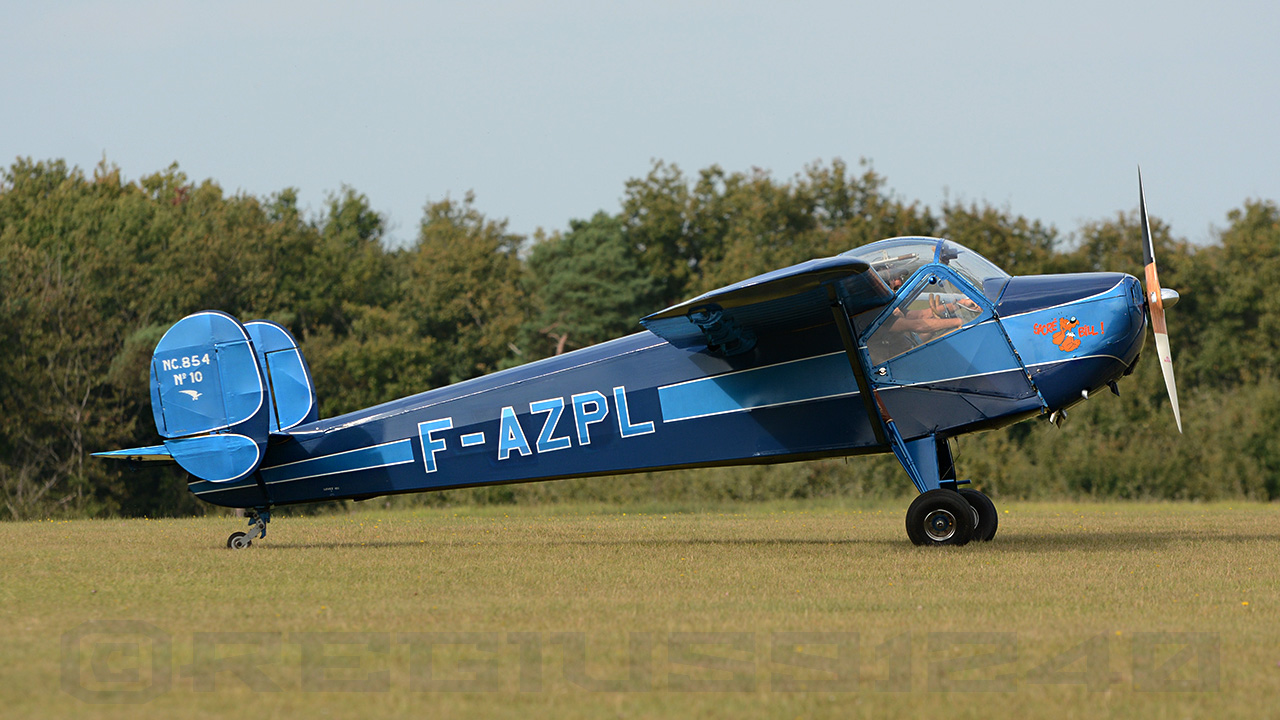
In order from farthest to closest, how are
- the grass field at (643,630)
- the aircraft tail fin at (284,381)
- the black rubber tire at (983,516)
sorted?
the aircraft tail fin at (284,381), the black rubber tire at (983,516), the grass field at (643,630)

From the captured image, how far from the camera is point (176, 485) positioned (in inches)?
1353

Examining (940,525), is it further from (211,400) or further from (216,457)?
(211,400)

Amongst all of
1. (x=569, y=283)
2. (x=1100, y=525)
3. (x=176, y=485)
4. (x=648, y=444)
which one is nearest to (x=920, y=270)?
(x=648, y=444)

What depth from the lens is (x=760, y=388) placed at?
11.8m

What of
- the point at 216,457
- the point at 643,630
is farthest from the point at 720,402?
the point at 643,630

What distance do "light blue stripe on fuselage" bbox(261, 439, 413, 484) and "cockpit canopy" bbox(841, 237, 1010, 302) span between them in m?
5.22

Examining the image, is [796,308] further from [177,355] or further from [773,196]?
[773,196]

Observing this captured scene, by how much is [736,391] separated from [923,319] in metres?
2.03

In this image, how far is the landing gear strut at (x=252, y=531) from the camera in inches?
470

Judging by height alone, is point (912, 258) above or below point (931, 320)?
above

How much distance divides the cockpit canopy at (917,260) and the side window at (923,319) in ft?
0.65

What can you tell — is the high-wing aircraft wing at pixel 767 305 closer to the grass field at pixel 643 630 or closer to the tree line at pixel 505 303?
the grass field at pixel 643 630

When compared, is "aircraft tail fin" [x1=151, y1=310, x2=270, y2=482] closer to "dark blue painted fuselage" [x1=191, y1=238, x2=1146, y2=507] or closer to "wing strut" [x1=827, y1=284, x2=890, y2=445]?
"dark blue painted fuselage" [x1=191, y1=238, x2=1146, y2=507]

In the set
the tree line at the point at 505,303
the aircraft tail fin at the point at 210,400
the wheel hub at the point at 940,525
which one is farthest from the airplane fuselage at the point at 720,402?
the tree line at the point at 505,303
